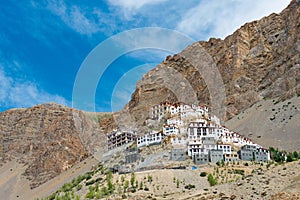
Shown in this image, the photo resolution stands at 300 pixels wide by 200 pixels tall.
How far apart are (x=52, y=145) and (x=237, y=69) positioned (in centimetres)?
6715

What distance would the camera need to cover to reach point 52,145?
487 feet

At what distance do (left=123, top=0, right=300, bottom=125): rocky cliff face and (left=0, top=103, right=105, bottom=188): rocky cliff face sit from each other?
60.4 ft

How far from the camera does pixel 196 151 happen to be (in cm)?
7962

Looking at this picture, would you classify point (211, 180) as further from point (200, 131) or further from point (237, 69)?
point (237, 69)

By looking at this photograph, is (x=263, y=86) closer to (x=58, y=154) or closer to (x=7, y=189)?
(x=58, y=154)

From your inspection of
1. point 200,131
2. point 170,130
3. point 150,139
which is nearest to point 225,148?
point 200,131

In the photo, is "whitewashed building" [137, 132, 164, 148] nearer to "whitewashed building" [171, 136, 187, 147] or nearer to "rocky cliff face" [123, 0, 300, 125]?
"whitewashed building" [171, 136, 187, 147]

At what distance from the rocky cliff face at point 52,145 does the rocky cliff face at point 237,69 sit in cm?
1842

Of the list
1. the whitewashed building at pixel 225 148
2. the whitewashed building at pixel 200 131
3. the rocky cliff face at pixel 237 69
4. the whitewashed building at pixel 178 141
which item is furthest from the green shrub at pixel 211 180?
the rocky cliff face at pixel 237 69

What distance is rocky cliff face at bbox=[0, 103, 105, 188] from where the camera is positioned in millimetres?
140875

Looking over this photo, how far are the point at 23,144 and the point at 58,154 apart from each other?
173ft

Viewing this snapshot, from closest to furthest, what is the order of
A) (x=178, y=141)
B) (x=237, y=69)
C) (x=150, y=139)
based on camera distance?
(x=178, y=141), (x=150, y=139), (x=237, y=69)

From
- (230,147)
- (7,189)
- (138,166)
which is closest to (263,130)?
(230,147)

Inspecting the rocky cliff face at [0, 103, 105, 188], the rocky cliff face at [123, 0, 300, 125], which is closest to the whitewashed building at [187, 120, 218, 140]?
the rocky cliff face at [123, 0, 300, 125]
